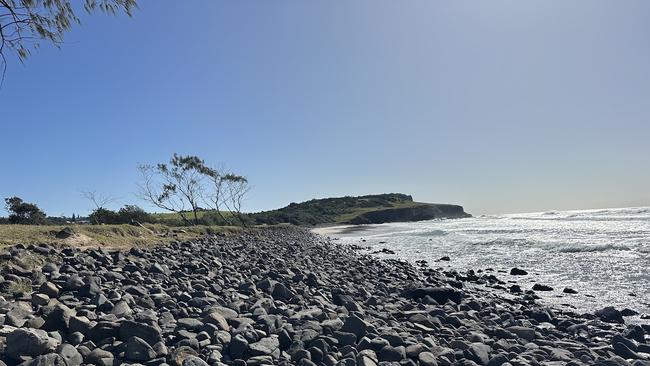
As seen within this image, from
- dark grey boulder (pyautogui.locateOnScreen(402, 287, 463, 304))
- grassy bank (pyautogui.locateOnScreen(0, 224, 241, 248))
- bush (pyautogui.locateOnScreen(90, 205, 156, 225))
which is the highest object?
bush (pyautogui.locateOnScreen(90, 205, 156, 225))

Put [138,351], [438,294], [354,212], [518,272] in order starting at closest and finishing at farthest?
[138,351]
[438,294]
[518,272]
[354,212]

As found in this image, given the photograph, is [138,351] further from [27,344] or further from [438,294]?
[438,294]

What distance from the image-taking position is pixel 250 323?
617cm

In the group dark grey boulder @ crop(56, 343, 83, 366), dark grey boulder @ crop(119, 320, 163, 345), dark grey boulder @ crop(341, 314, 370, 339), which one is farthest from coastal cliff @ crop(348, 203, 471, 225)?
dark grey boulder @ crop(56, 343, 83, 366)

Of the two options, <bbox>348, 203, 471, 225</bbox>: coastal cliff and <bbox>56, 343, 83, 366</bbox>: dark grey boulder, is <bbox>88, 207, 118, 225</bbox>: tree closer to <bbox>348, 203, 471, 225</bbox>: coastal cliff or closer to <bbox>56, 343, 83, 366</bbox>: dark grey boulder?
<bbox>56, 343, 83, 366</bbox>: dark grey boulder

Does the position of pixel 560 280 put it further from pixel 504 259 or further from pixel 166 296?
pixel 166 296

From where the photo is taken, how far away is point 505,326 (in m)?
8.70

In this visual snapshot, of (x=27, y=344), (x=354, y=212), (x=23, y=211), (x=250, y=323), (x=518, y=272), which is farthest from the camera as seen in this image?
(x=354, y=212)

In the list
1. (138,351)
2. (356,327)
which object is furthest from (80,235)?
(356,327)

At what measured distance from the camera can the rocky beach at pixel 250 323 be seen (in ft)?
15.6

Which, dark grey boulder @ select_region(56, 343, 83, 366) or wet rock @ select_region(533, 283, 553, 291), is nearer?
dark grey boulder @ select_region(56, 343, 83, 366)

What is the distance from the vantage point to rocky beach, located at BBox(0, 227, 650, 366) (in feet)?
15.6

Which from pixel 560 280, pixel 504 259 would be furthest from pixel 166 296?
pixel 504 259

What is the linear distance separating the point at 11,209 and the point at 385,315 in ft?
129
